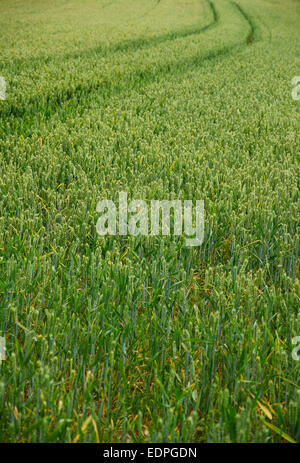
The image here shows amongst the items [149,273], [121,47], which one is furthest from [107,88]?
[121,47]

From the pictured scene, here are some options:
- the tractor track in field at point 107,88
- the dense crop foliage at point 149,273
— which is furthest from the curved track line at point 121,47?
the dense crop foliage at point 149,273

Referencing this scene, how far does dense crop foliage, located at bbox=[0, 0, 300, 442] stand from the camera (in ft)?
4.26

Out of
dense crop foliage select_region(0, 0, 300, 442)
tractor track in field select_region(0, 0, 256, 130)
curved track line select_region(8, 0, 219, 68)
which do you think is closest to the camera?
dense crop foliage select_region(0, 0, 300, 442)

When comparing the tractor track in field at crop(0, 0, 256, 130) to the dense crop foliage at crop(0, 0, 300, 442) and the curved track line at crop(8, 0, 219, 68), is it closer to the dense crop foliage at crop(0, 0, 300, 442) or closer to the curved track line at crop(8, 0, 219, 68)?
the dense crop foliage at crop(0, 0, 300, 442)

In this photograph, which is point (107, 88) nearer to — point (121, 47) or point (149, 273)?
point (149, 273)

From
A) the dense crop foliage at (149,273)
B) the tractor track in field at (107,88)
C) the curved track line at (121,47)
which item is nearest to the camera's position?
the dense crop foliage at (149,273)

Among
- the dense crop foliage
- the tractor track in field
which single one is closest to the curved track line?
the tractor track in field

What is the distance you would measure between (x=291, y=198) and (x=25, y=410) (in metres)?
2.24

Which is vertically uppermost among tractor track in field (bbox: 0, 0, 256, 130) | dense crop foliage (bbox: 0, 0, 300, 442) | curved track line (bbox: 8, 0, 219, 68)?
curved track line (bbox: 8, 0, 219, 68)

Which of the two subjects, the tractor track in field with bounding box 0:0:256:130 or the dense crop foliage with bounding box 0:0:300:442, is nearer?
the dense crop foliage with bounding box 0:0:300:442

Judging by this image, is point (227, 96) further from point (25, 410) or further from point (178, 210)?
point (25, 410)

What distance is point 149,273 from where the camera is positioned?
6.41ft

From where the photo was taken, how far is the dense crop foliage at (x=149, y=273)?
130 centimetres

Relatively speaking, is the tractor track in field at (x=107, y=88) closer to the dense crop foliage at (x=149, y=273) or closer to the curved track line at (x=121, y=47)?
the dense crop foliage at (x=149, y=273)
